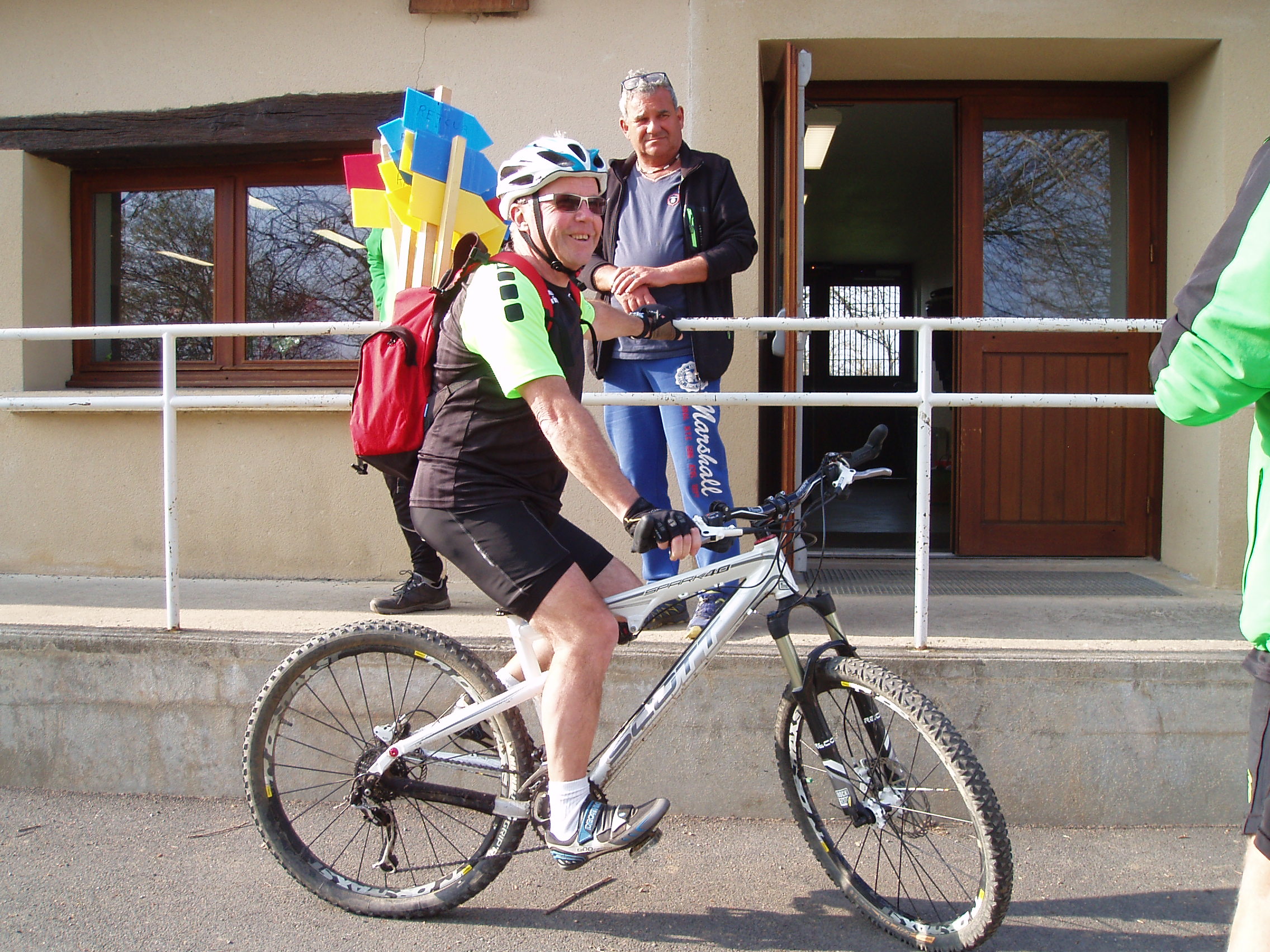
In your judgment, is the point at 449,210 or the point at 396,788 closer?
the point at 396,788

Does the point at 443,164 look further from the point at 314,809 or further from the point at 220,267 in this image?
the point at 220,267

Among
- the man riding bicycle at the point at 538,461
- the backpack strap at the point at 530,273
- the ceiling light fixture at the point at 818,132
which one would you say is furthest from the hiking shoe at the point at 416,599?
the ceiling light fixture at the point at 818,132

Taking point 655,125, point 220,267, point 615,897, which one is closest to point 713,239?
point 655,125

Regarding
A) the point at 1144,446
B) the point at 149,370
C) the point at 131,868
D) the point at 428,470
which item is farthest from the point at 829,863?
the point at 149,370

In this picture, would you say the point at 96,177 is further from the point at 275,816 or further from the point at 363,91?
the point at 275,816

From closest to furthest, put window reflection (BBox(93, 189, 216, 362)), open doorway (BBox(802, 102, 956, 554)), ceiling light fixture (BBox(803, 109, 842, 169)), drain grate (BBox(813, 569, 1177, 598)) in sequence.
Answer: drain grate (BBox(813, 569, 1177, 598))
window reflection (BBox(93, 189, 216, 362))
ceiling light fixture (BBox(803, 109, 842, 169))
open doorway (BBox(802, 102, 956, 554))

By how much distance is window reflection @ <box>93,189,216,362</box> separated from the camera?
5.21 m

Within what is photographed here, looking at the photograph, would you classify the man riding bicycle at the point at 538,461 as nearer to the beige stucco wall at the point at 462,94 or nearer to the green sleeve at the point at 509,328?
the green sleeve at the point at 509,328

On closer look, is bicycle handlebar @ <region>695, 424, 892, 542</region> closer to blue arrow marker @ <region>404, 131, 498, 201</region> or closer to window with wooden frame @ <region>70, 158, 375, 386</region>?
blue arrow marker @ <region>404, 131, 498, 201</region>

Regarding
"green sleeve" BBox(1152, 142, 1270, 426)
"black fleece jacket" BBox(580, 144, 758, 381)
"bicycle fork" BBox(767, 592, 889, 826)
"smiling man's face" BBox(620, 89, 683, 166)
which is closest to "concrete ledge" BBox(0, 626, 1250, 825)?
"bicycle fork" BBox(767, 592, 889, 826)

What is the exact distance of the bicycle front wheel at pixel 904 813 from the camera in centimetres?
223

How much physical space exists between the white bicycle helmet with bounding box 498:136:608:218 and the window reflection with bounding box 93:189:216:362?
3.42 metres

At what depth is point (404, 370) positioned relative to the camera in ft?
8.13

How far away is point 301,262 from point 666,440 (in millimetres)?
2711
